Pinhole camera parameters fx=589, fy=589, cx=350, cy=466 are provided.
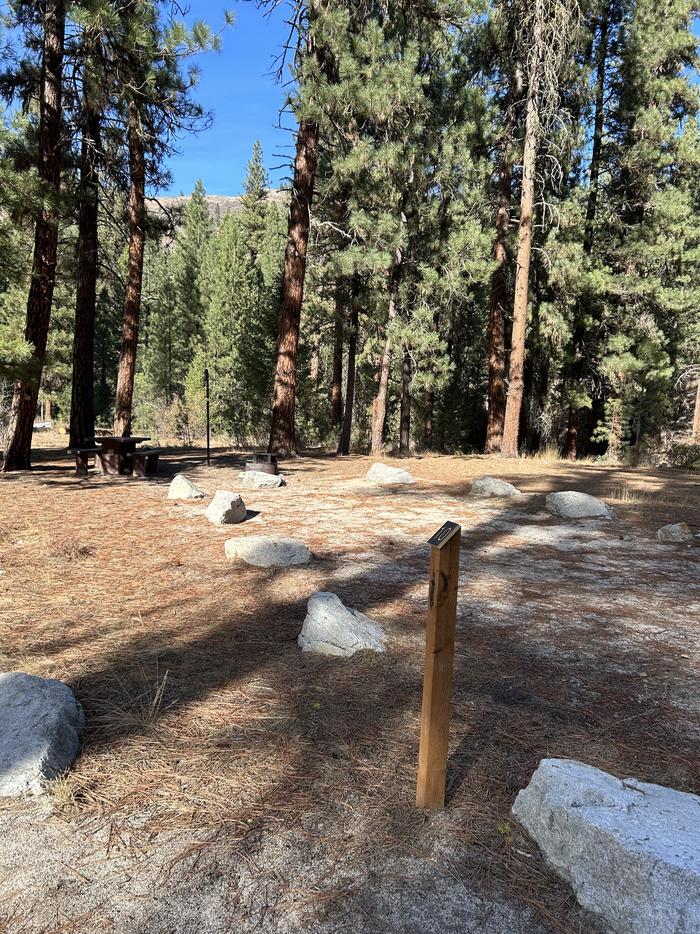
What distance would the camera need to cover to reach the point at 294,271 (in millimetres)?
13453

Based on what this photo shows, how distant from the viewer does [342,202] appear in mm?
17328

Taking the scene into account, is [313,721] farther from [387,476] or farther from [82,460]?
[82,460]

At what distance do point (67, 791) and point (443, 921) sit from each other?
1.38 metres

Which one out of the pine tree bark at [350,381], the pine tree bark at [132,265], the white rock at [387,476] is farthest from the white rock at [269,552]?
the pine tree bark at [350,381]

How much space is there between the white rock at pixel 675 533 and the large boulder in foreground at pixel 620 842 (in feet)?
16.3

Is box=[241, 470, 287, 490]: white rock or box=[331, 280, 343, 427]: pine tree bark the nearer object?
box=[241, 470, 287, 490]: white rock

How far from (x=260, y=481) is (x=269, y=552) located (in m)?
4.44

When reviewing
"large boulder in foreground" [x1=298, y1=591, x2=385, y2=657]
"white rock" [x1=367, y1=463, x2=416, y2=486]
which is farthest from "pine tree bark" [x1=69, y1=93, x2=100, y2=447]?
Answer: "large boulder in foreground" [x1=298, y1=591, x2=385, y2=657]

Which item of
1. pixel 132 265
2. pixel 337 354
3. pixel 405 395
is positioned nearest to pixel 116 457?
pixel 132 265

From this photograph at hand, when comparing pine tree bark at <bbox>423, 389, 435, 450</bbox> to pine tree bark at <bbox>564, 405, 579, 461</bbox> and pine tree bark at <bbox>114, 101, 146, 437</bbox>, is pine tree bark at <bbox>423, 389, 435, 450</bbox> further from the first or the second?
pine tree bark at <bbox>114, 101, 146, 437</bbox>

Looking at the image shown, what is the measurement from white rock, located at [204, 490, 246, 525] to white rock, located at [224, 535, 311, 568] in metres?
1.35

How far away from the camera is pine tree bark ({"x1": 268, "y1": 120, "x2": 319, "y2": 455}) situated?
13.2 metres

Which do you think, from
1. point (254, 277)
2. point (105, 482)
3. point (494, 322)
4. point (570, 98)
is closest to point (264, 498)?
point (105, 482)

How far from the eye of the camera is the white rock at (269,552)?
523 centimetres
